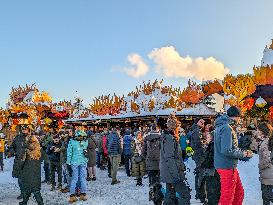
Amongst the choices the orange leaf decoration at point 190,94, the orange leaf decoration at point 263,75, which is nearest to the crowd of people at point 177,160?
the orange leaf decoration at point 263,75

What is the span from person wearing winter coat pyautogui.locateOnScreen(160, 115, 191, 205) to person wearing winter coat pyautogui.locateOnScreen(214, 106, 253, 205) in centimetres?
114

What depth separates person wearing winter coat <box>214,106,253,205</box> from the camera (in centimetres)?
515

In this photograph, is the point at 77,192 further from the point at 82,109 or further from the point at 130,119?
the point at 82,109

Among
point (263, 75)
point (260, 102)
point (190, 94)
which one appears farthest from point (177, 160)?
point (190, 94)

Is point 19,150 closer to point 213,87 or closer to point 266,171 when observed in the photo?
point 266,171

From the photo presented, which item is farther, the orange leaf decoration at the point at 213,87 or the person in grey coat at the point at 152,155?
the orange leaf decoration at the point at 213,87

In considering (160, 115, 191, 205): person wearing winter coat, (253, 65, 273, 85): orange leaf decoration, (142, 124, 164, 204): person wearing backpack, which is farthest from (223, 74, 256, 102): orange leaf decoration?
(160, 115, 191, 205): person wearing winter coat

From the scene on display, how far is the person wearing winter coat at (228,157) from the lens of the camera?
515cm

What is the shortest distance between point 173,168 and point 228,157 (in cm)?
138

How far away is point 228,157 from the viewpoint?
5230 mm

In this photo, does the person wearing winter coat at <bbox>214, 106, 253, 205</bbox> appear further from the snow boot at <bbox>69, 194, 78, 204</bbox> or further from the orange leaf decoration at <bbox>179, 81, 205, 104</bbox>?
the orange leaf decoration at <bbox>179, 81, 205, 104</bbox>

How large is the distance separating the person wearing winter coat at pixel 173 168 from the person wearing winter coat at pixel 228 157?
114 centimetres

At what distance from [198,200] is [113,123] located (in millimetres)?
20342

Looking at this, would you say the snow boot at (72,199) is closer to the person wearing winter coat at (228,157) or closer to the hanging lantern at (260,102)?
the person wearing winter coat at (228,157)
